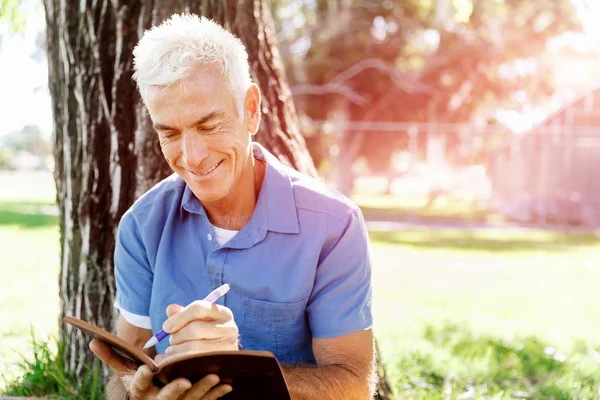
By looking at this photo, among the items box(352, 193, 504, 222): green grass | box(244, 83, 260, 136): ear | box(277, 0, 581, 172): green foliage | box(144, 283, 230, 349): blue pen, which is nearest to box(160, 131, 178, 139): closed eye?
box(244, 83, 260, 136): ear

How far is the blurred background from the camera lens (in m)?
4.80

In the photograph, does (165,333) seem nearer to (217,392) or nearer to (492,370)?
(217,392)

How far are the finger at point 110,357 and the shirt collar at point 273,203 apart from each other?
1.95 ft

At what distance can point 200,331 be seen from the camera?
1.83m

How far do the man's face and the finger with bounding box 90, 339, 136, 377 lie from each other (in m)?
0.56

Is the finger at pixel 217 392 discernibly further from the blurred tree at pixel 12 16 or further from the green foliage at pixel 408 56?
the green foliage at pixel 408 56

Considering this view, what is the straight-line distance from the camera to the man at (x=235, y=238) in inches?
84.2

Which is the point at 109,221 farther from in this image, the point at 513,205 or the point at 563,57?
the point at 563,57

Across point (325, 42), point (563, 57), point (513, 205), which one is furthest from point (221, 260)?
point (563, 57)

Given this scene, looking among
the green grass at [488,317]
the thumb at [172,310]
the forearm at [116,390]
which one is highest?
the thumb at [172,310]

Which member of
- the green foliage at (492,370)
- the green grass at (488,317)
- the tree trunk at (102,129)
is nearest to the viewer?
the tree trunk at (102,129)

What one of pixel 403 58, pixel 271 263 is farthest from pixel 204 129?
pixel 403 58

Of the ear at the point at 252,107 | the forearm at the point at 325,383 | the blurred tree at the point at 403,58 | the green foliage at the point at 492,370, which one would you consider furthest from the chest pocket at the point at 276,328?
the blurred tree at the point at 403,58

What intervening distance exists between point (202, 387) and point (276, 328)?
Result: 57 centimetres
